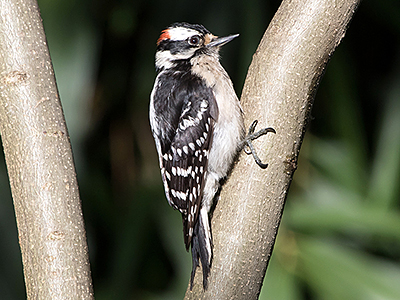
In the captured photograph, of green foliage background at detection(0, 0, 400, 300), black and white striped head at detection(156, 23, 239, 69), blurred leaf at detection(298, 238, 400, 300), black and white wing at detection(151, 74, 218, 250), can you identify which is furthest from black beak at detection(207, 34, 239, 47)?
blurred leaf at detection(298, 238, 400, 300)

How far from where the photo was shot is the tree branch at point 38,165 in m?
0.99

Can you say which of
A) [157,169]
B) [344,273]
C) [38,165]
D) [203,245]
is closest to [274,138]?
[203,245]

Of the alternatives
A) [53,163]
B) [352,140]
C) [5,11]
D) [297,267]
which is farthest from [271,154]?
[352,140]

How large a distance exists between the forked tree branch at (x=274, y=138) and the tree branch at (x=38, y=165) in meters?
0.39

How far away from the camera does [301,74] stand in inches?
44.0

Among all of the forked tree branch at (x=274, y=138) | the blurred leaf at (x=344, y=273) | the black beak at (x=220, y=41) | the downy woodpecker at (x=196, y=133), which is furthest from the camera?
the blurred leaf at (x=344, y=273)

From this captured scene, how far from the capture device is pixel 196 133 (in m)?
1.50

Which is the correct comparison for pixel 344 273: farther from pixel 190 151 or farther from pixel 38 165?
pixel 38 165

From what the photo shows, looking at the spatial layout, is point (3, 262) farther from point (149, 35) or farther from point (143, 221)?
point (149, 35)

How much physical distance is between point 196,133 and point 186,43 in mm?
474

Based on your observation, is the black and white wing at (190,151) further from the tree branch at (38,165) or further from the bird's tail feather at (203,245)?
the tree branch at (38,165)

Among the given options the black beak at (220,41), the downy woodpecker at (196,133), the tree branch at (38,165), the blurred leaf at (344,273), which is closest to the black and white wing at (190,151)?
the downy woodpecker at (196,133)

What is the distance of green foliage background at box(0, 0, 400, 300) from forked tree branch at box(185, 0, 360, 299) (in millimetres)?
915

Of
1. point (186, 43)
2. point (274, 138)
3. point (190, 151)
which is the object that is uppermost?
point (186, 43)
